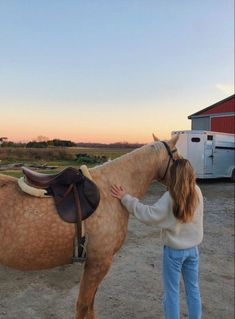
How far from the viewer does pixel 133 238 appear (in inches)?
267

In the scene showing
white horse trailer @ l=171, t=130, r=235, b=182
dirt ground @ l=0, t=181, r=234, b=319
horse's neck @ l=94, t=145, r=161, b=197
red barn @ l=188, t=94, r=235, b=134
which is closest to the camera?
horse's neck @ l=94, t=145, r=161, b=197

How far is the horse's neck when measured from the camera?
2906 millimetres

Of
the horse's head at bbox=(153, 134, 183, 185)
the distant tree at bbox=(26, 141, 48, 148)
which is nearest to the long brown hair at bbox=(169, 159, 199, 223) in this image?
the horse's head at bbox=(153, 134, 183, 185)

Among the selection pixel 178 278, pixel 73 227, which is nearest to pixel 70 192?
pixel 73 227

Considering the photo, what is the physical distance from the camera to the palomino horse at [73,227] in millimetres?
2484

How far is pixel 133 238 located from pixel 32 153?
70.2 ft

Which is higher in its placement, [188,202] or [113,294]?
[188,202]

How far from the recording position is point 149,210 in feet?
9.20

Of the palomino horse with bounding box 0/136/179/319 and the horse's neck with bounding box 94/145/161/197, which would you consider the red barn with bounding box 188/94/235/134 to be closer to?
the horse's neck with bounding box 94/145/161/197

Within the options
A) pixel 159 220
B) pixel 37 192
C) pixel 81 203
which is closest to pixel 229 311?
pixel 159 220

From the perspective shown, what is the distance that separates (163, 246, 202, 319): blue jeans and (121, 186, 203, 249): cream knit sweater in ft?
0.29

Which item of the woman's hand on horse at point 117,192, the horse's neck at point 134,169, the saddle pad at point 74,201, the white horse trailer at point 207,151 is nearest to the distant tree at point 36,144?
the white horse trailer at point 207,151

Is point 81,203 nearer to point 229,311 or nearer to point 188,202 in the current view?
point 188,202

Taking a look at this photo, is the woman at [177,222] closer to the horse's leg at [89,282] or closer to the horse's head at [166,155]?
the horse's head at [166,155]
